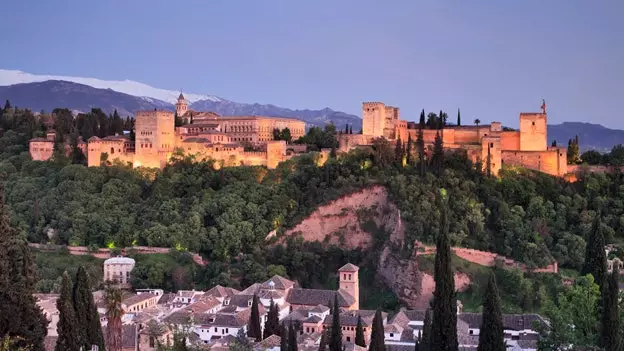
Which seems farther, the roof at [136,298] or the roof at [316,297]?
the roof at [316,297]

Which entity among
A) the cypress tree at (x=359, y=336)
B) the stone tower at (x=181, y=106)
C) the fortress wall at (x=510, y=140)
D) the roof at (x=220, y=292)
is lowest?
the cypress tree at (x=359, y=336)

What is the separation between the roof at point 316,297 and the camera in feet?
126

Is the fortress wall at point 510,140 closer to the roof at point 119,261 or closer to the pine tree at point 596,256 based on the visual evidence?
the roof at point 119,261

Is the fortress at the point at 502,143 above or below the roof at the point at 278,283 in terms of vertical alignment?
above

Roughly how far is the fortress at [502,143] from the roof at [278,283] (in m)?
14.1

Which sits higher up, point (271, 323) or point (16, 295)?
point (16, 295)

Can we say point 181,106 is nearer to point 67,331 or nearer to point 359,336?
point 359,336

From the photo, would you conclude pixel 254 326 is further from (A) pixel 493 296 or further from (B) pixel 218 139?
(B) pixel 218 139

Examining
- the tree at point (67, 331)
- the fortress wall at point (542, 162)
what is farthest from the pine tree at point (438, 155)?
the tree at point (67, 331)

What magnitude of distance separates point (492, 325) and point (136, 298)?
1990 cm

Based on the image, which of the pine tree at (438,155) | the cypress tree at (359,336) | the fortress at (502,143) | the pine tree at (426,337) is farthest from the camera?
the fortress at (502,143)

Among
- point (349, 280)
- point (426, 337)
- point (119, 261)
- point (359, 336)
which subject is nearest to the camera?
point (426, 337)

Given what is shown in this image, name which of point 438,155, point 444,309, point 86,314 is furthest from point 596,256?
point 438,155

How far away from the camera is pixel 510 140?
5331 centimetres
